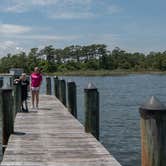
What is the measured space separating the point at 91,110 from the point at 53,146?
2.27 m

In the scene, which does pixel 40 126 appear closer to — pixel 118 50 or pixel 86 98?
pixel 86 98

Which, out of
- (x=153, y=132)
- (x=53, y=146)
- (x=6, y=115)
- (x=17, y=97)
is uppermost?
(x=153, y=132)

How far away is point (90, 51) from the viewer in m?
177

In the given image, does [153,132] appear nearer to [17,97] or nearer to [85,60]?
[17,97]

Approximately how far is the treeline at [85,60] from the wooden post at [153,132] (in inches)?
5652

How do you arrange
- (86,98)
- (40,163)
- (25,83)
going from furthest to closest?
(25,83) → (86,98) → (40,163)

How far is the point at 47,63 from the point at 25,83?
137997 mm

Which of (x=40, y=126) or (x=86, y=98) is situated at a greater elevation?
(x=86, y=98)

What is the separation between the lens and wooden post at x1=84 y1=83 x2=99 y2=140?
12617mm

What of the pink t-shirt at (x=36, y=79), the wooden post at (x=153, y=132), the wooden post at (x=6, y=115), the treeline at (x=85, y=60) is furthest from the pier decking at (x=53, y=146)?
the treeline at (x=85, y=60)

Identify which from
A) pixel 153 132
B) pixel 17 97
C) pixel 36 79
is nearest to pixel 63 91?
pixel 36 79

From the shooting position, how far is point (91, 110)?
12953mm

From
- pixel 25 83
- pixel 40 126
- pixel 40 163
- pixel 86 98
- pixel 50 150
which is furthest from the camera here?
pixel 25 83

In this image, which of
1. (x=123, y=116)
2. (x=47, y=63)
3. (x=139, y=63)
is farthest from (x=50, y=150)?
(x=139, y=63)
